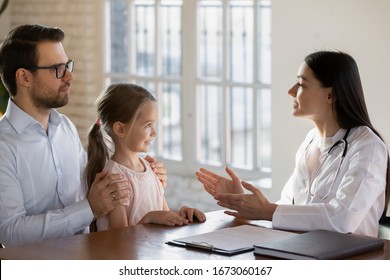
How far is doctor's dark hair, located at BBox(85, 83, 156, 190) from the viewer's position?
3572mm

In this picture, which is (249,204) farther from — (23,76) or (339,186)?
(23,76)

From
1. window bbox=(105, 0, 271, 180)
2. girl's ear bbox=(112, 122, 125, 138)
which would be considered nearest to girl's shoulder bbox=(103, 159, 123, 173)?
girl's ear bbox=(112, 122, 125, 138)

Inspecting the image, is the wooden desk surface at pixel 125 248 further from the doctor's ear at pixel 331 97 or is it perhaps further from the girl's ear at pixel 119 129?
the doctor's ear at pixel 331 97

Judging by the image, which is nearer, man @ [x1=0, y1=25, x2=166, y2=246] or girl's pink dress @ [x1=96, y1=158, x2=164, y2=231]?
man @ [x1=0, y1=25, x2=166, y2=246]

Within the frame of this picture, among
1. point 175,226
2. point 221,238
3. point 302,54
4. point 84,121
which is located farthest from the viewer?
point 84,121

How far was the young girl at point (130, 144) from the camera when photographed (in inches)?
138

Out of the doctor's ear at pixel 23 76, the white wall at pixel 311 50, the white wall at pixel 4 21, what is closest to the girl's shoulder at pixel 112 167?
the doctor's ear at pixel 23 76

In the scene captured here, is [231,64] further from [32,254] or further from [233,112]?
[32,254]

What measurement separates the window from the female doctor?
216 cm

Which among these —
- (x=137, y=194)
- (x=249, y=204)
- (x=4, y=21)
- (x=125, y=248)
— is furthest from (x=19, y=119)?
(x=4, y=21)

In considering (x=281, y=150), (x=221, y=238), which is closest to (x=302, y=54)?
(x=281, y=150)

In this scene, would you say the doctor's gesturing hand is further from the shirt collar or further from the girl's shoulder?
the shirt collar

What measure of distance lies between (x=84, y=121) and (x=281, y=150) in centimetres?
225
